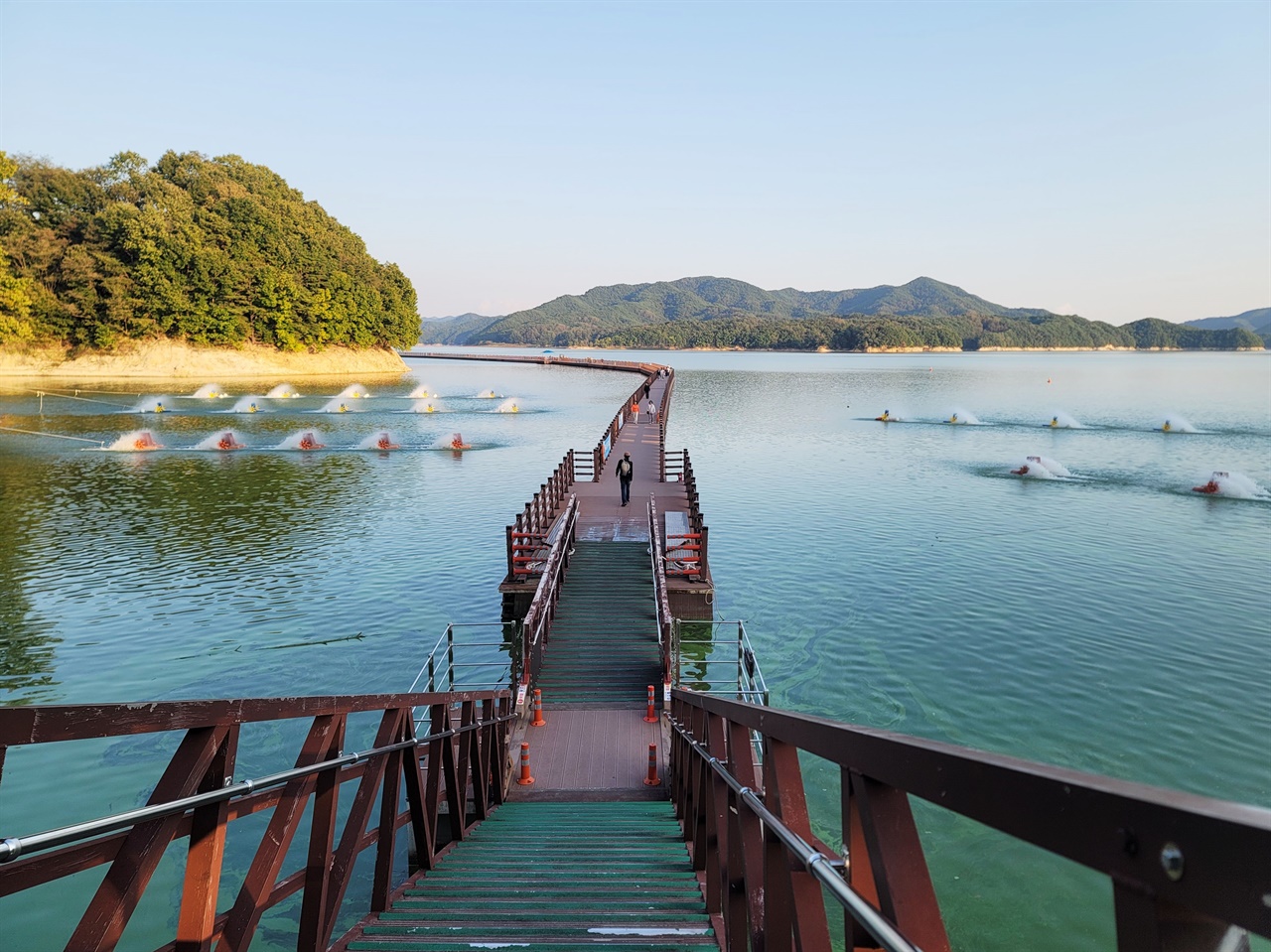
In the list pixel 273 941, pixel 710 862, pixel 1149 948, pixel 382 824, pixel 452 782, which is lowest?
pixel 273 941

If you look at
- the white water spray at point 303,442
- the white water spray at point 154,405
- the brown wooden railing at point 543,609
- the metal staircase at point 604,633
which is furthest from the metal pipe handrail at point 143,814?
the white water spray at point 154,405

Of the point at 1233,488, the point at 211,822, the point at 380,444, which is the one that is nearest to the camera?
the point at 211,822

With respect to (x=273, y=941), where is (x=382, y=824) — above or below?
above

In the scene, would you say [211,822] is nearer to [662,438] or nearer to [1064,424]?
[662,438]

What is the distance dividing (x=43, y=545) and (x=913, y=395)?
8545 cm

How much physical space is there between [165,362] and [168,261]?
11.3 metres

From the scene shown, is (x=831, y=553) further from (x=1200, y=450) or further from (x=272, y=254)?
(x=272, y=254)

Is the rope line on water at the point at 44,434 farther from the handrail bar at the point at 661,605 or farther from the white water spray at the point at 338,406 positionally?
the handrail bar at the point at 661,605

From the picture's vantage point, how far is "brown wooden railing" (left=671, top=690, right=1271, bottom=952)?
36.3 inches

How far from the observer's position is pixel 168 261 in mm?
86375

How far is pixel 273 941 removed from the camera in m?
8.76

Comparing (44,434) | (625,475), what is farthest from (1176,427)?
(44,434)

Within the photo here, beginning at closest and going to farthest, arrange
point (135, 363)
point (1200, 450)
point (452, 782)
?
point (452, 782)
point (1200, 450)
point (135, 363)

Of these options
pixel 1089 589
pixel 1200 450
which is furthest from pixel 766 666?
pixel 1200 450
